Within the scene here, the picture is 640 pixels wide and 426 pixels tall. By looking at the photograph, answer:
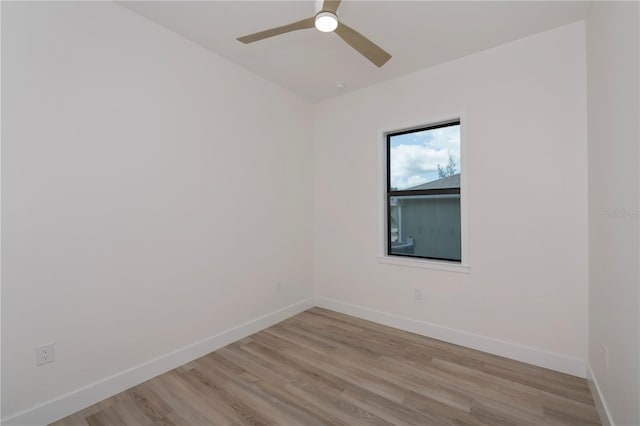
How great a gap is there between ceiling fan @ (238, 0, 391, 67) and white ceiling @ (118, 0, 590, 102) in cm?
37

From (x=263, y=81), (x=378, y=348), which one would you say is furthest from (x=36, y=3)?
(x=378, y=348)

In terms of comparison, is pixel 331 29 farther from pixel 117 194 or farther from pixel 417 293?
pixel 417 293

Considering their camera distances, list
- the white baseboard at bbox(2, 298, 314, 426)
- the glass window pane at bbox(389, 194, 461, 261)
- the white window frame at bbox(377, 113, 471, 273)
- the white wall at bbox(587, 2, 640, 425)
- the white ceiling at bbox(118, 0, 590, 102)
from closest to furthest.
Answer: the white wall at bbox(587, 2, 640, 425) < the white baseboard at bbox(2, 298, 314, 426) < the white ceiling at bbox(118, 0, 590, 102) < the white window frame at bbox(377, 113, 471, 273) < the glass window pane at bbox(389, 194, 461, 261)

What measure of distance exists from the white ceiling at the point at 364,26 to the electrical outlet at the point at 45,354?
235 centimetres

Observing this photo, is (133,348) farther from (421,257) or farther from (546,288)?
(546,288)

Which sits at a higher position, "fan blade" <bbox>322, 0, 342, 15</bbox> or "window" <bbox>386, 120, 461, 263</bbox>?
"fan blade" <bbox>322, 0, 342, 15</bbox>

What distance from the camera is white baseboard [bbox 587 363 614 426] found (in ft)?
5.45

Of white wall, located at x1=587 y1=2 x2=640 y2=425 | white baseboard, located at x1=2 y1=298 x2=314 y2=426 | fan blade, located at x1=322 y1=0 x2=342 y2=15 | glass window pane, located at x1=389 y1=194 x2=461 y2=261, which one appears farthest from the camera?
glass window pane, located at x1=389 y1=194 x2=461 y2=261

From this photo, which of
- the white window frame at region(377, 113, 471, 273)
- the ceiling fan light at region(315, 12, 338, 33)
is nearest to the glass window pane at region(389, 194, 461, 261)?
the white window frame at region(377, 113, 471, 273)

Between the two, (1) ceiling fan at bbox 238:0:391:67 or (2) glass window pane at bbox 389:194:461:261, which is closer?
(1) ceiling fan at bbox 238:0:391:67

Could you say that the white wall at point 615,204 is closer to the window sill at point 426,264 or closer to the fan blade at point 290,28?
the window sill at point 426,264

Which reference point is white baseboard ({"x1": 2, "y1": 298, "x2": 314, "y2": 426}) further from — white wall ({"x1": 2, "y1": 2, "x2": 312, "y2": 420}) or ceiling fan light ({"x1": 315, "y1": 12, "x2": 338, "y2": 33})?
ceiling fan light ({"x1": 315, "y1": 12, "x2": 338, "y2": 33})

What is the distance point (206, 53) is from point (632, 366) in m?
3.51

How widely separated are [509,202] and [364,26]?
191 centimetres
